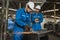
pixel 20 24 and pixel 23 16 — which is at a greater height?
pixel 23 16

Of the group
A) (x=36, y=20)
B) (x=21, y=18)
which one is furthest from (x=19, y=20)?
(x=36, y=20)

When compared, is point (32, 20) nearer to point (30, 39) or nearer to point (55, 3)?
point (30, 39)

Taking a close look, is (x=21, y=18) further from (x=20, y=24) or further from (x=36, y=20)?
(x=36, y=20)

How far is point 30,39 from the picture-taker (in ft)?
9.46

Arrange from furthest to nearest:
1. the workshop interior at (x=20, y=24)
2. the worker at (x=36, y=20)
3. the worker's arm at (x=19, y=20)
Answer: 1. the worker at (x=36, y=20)
2. the worker's arm at (x=19, y=20)
3. the workshop interior at (x=20, y=24)

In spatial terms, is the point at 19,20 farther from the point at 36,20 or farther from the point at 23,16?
the point at 36,20

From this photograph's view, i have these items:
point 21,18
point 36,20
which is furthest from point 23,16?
point 36,20

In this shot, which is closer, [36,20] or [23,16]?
[23,16]

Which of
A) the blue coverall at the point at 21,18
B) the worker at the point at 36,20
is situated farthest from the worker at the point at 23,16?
the worker at the point at 36,20

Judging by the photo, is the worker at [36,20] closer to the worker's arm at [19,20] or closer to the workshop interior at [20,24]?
the workshop interior at [20,24]

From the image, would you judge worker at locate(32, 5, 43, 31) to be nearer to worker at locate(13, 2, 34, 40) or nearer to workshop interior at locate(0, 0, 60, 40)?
workshop interior at locate(0, 0, 60, 40)

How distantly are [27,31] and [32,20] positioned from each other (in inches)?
19.5

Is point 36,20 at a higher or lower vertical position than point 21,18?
lower

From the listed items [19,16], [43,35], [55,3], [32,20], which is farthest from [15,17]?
[55,3]
